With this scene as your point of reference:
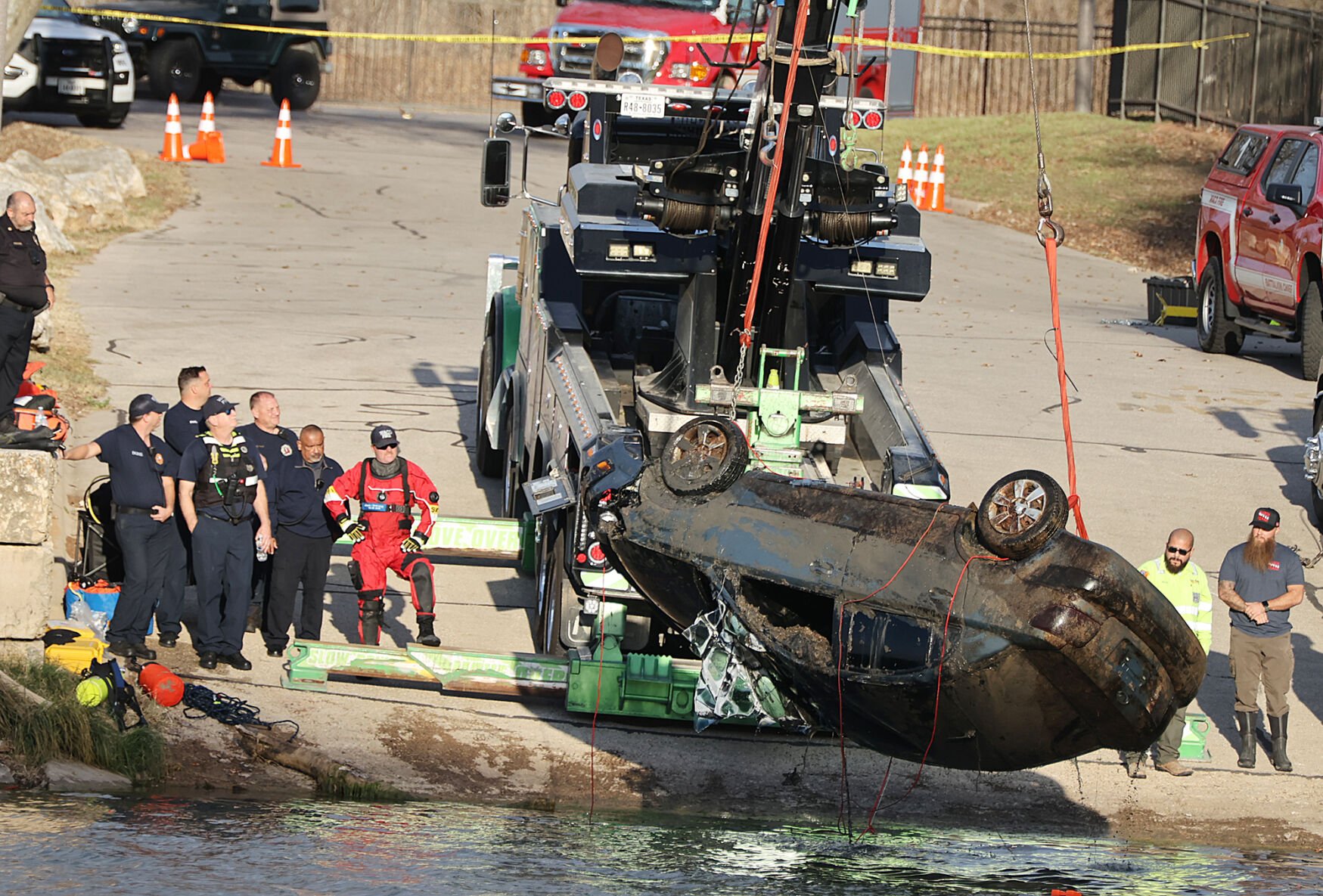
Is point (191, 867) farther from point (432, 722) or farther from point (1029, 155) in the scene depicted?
point (1029, 155)

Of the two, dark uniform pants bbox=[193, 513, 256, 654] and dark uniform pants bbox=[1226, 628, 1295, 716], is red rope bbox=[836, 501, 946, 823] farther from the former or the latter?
dark uniform pants bbox=[193, 513, 256, 654]

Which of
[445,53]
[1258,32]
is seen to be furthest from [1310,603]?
[445,53]

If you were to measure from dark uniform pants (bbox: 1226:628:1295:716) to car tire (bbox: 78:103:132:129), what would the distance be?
24.2m

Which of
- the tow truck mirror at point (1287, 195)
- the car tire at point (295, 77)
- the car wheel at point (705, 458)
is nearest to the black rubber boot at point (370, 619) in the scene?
the car wheel at point (705, 458)

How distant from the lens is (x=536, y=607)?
1166 cm

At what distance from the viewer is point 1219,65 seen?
33.7 m

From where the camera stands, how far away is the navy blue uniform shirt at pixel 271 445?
1040 cm

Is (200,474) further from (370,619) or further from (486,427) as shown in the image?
(486,427)

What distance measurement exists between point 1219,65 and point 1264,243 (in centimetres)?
1649

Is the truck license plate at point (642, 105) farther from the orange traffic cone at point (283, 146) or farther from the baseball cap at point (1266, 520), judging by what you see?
the orange traffic cone at point (283, 146)

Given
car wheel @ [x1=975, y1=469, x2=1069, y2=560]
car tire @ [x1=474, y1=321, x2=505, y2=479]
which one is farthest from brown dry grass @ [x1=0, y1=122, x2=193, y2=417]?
car wheel @ [x1=975, y1=469, x2=1069, y2=560]

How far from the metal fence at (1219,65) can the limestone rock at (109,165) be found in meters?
19.2

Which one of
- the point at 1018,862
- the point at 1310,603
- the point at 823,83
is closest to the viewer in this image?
the point at 1018,862

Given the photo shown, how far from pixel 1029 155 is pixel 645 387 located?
2411cm
